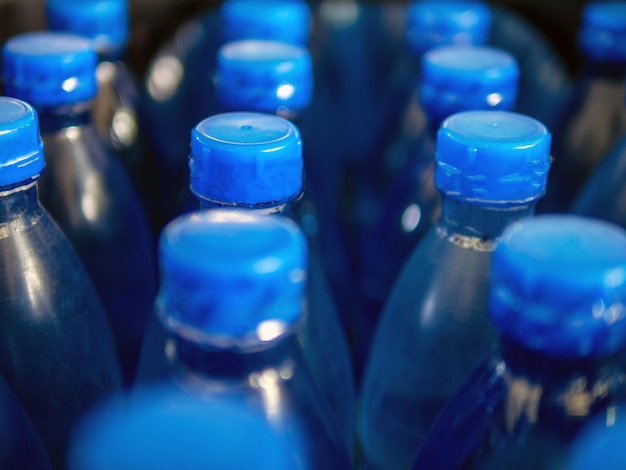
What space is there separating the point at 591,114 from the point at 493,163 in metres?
0.39

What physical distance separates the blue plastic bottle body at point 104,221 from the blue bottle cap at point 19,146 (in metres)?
0.12

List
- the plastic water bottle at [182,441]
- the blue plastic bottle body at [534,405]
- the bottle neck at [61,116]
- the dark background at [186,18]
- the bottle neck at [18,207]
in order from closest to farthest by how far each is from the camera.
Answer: the plastic water bottle at [182,441], the blue plastic bottle body at [534,405], the bottle neck at [18,207], the bottle neck at [61,116], the dark background at [186,18]

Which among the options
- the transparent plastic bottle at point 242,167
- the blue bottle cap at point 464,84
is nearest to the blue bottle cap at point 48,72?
the transparent plastic bottle at point 242,167

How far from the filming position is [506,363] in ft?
1.31

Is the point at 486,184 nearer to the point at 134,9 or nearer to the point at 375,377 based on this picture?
the point at 375,377

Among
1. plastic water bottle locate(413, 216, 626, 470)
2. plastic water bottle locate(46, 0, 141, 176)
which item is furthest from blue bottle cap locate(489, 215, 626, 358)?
plastic water bottle locate(46, 0, 141, 176)

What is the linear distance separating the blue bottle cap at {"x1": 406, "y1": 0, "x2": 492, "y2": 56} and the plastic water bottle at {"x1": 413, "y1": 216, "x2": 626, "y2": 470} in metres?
0.44

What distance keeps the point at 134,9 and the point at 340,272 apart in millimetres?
491

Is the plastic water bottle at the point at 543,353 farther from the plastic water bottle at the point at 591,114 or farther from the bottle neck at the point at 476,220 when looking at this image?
the plastic water bottle at the point at 591,114

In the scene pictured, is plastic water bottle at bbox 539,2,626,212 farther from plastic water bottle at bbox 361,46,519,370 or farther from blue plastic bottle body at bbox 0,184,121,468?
blue plastic bottle body at bbox 0,184,121,468

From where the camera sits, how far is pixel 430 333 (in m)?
0.55

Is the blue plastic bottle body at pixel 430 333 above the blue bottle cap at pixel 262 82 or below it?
below

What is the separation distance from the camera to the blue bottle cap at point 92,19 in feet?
2.44

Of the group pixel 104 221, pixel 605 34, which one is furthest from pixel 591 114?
pixel 104 221
